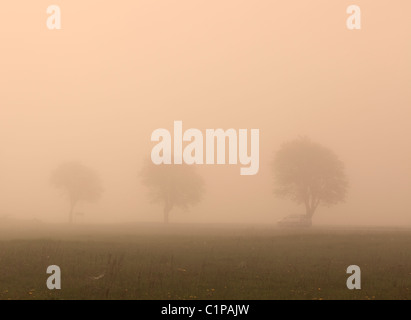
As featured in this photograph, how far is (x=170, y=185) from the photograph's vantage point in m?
86.6

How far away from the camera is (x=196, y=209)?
191375 mm

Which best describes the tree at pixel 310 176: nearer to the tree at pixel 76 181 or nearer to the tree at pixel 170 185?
the tree at pixel 170 185

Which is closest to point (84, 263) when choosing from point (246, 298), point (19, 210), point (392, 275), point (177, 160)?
point (246, 298)

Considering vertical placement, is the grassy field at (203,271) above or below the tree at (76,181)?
below

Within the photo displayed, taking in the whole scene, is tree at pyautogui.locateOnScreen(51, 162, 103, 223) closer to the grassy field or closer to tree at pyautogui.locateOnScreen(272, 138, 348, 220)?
tree at pyautogui.locateOnScreen(272, 138, 348, 220)

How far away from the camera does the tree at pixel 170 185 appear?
86.7m

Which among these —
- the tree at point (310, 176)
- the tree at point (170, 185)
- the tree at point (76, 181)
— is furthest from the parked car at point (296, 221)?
the tree at point (76, 181)

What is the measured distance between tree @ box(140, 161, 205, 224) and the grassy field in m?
51.0

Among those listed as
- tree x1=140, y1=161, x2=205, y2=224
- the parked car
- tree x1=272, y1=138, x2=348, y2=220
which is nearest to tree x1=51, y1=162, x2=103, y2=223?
tree x1=140, y1=161, x2=205, y2=224

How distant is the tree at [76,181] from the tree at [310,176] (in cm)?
4954
